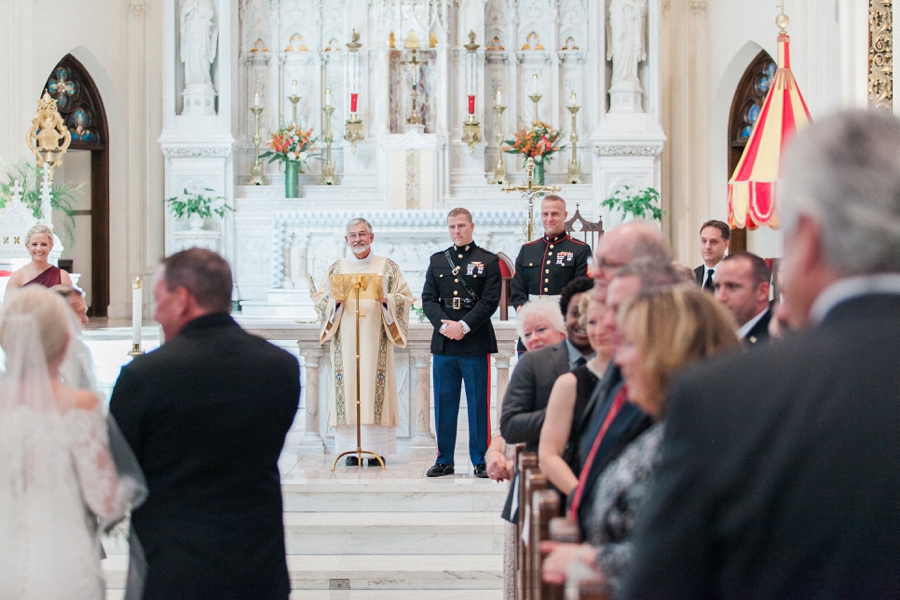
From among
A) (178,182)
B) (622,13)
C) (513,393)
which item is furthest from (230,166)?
(513,393)

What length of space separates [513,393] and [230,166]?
10.7 meters

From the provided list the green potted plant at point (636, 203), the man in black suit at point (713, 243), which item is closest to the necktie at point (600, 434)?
the man in black suit at point (713, 243)

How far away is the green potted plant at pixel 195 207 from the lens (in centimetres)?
1296

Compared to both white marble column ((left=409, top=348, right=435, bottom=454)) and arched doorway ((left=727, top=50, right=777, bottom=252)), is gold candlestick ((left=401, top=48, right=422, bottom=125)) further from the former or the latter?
white marble column ((left=409, top=348, right=435, bottom=454))

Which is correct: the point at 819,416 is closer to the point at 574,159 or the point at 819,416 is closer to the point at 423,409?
the point at 423,409

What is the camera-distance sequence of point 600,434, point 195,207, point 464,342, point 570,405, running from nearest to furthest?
point 600,434
point 570,405
point 464,342
point 195,207

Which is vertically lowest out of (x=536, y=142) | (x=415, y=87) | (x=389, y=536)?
(x=389, y=536)

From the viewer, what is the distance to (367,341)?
6.67m

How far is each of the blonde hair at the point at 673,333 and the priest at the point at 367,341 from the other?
492cm

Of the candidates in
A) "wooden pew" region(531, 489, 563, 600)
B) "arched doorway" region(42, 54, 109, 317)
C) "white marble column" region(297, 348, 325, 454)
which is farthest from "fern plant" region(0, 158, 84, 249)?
"wooden pew" region(531, 489, 563, 600)

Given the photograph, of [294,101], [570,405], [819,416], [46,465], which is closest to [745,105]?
[294,101]

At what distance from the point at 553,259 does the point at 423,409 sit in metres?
1.60

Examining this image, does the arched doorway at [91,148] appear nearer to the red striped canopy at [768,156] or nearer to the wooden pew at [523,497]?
the red striped canopy at [768,156]

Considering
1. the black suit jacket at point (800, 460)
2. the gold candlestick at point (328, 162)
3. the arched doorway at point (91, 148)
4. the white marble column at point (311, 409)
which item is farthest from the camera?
the arched doorway at point (91, 148)
